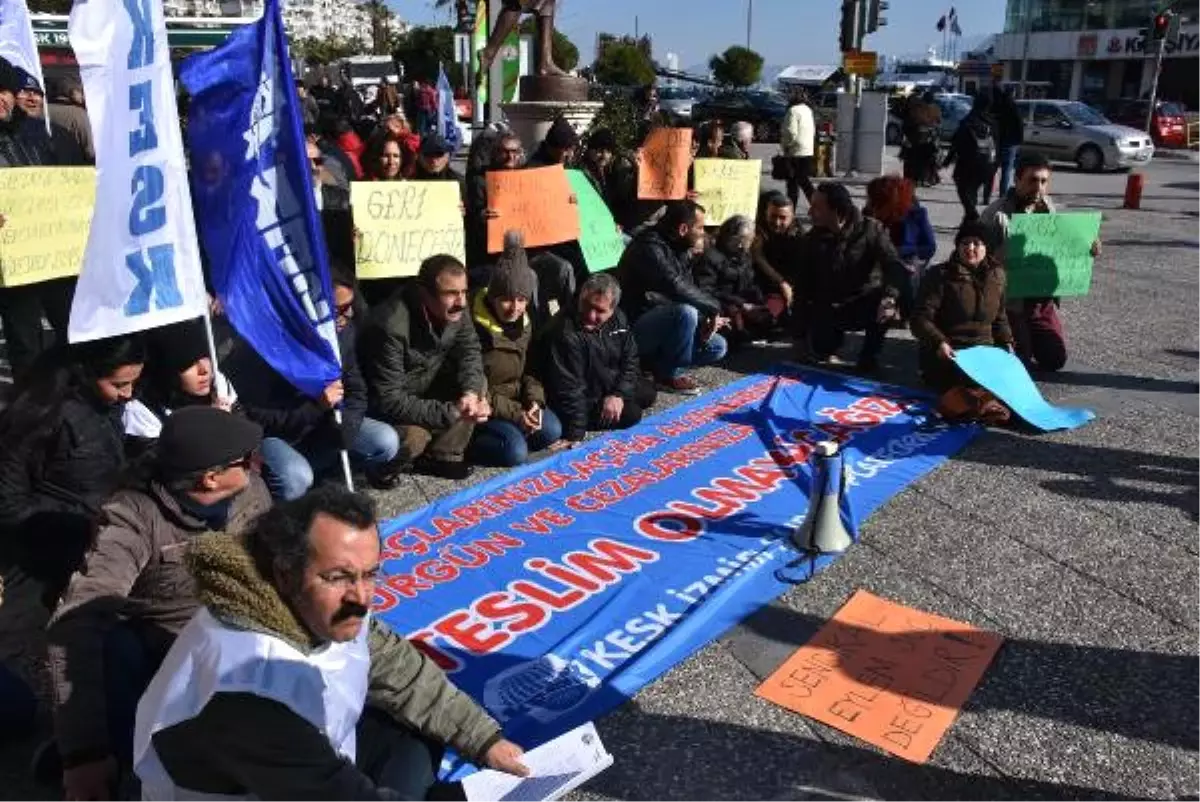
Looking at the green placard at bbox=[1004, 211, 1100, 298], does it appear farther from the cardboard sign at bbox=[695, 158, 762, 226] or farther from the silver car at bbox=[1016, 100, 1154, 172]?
the silver car at bbox=[1016, 100, 1154, 172]

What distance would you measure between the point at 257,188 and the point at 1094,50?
165 ft

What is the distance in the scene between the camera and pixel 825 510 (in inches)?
167

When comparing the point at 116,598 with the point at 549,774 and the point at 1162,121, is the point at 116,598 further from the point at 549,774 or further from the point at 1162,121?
the point at 1162,121

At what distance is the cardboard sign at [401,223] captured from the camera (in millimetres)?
5582

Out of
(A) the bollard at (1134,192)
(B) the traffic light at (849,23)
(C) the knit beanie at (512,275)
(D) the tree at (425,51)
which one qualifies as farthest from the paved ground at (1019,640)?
(D) the tree at (425,51)

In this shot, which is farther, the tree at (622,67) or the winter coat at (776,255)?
the tree at (622,67)

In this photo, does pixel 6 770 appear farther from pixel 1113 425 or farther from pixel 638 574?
pixel 1113 425

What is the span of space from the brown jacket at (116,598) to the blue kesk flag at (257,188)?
45.9 inches

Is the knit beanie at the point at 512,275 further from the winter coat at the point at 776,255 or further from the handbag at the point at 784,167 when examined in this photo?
the handbag at the point at 784,167

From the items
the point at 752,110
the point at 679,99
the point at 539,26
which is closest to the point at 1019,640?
the point at 539,26

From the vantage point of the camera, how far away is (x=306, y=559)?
1.99 metres

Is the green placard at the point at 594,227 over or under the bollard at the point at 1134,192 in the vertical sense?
over

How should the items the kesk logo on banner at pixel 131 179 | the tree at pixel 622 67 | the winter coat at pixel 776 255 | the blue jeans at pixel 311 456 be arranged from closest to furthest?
1. the kesk logo on banner at pixel 131 179
2. the blue jeans at pixel 311 456
3. the winter coat at pixel 776 255
4. the tree at pixel 622 67

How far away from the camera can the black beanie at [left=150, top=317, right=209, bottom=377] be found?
4.02 m
